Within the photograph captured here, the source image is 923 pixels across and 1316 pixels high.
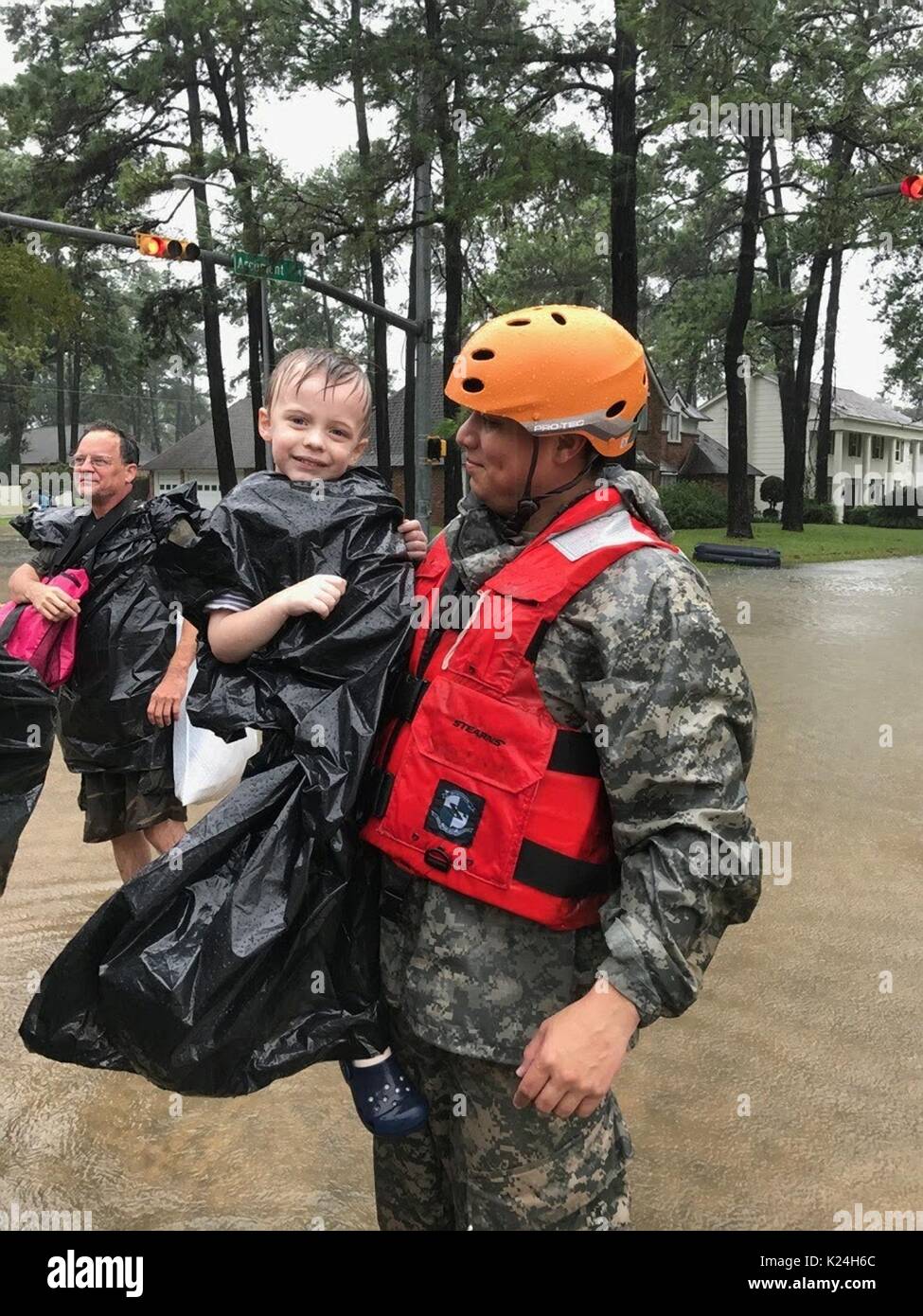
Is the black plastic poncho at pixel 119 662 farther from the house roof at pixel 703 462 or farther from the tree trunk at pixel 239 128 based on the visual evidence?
the house roof at pixel 703 462

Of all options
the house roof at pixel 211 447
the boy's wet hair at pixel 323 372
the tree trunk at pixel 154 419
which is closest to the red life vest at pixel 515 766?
the boy's wet hair at pixel 323 372

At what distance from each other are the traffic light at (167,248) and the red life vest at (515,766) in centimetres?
1355

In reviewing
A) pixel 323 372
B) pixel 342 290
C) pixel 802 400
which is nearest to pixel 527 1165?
pixel 323 372

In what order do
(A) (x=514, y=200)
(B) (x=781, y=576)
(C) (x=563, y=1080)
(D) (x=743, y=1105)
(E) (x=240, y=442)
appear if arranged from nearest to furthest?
(C) (x=563, y=1080) < (D) (x=743, y=1105) < (A) (x=514, y=200) < (B) (x=781, y=576) < (E) (x=240, y=442)

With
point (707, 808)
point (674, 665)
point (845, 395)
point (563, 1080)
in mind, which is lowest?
point (563, 1080)

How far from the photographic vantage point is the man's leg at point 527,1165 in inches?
73.3

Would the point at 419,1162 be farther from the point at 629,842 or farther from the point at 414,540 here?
the point at 414,540

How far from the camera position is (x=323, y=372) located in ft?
7.16

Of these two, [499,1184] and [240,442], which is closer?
[499,1184]

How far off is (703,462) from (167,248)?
35.6 metres

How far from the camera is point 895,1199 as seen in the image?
2.83 metres
